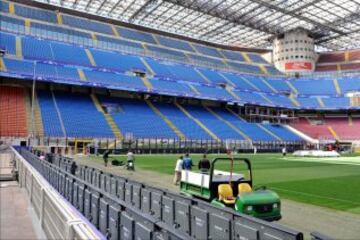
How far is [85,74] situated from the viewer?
60.1 metres

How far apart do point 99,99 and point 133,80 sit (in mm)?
7009

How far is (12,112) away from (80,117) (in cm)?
875

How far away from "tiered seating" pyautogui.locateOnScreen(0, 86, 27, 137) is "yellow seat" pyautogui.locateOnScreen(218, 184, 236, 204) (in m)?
39.5

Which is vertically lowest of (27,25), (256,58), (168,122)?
(168,122)

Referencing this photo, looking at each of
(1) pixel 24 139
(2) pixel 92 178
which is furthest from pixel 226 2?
(2) pixel 92 178

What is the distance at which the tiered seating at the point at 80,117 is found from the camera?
163ft

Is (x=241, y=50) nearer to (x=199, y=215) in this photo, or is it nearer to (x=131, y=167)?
(x=131, y=167)

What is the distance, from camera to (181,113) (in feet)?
220

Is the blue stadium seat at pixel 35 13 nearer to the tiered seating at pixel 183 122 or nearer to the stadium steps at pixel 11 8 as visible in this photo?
the stadium steps at pixel 11 8

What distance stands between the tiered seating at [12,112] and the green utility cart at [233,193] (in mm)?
37352

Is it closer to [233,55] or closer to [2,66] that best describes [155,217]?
[2,66]

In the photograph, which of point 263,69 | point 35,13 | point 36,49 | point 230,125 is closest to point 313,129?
point 263,69

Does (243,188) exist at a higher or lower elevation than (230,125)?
lower

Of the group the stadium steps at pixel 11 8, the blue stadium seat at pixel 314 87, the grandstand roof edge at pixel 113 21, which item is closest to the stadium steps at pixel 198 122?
the grandstand roof edge at pixel 113 21
